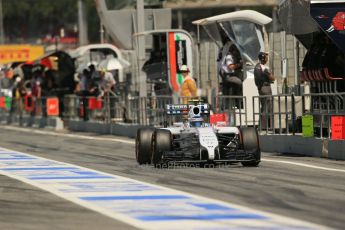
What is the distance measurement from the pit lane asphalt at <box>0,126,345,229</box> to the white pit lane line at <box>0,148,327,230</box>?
207 millimetres

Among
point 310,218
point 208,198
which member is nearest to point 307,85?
point 208,198

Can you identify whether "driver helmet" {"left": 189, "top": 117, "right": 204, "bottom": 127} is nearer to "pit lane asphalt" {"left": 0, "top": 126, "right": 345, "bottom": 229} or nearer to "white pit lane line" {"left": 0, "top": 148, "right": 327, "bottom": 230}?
"pit lane asphalt" {"left": 0, "top": 126, "right": 345, "bottom": 229}

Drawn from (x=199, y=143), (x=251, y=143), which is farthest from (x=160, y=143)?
(x=251, y=143)

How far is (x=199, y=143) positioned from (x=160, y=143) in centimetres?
63

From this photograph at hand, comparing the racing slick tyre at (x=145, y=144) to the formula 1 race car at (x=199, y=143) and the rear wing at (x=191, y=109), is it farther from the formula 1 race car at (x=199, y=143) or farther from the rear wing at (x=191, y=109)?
the rear wing at (x=191, y=109)

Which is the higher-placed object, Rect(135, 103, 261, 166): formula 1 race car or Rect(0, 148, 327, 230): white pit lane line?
Rect(135, 103, 261, 166): formula 1 race car

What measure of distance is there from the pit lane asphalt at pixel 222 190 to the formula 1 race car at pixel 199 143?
20 centimetres

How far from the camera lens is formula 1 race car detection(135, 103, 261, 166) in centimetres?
1631

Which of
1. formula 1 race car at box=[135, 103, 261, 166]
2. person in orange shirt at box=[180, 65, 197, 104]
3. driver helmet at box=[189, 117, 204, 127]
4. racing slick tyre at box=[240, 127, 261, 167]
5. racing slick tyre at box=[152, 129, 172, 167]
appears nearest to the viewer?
formula 1 race car at box=[135, 103, 261, 166]

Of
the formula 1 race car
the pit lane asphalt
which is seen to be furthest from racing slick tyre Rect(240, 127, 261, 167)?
the pit lane asphalt

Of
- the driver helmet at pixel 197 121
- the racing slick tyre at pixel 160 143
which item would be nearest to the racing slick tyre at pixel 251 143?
the driver helmet at pixel 197 121

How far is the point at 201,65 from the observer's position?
96.7 feet

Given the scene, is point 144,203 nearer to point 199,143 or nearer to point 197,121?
point 199,143

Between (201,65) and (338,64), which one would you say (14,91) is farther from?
(338,64)
